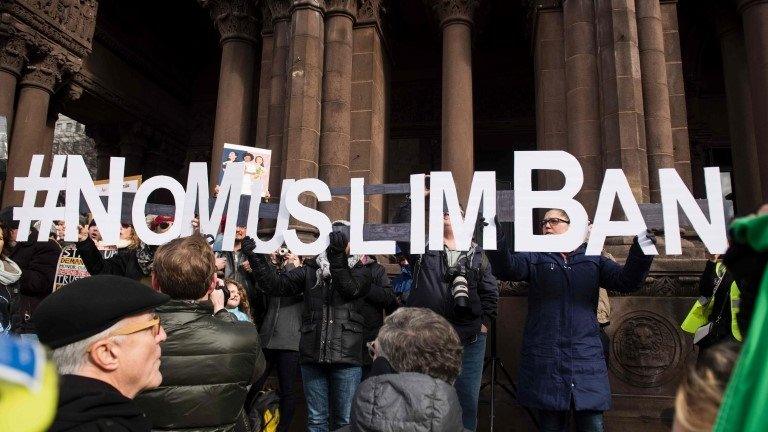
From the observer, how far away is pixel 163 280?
2412 mm

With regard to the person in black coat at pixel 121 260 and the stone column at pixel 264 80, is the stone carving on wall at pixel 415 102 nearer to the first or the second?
the stone column at pixel 264 80

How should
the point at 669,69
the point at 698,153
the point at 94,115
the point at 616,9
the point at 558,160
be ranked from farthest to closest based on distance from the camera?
the point at 94,115 < the point at 698,153 < the point at 669,69 < the point at 616,9 < the point at 558,160

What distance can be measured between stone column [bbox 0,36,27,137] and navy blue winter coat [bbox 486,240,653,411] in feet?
36.7

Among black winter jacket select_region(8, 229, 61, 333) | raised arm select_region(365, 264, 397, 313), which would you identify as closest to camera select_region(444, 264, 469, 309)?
raised arm select_region(365, 264, 397, 313)

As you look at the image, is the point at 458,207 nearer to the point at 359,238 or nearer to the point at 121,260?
the point at 359,238

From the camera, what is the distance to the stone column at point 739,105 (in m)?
10.7

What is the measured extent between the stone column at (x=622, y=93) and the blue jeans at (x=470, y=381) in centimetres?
431

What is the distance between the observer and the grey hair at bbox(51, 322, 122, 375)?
5.04 ft

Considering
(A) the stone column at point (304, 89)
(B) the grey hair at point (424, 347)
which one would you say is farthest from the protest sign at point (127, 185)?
(B) the grey hair at point (424, 347)

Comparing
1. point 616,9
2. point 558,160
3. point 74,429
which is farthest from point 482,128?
point 74,429

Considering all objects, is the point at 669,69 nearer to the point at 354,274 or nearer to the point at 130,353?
the point at 354,274

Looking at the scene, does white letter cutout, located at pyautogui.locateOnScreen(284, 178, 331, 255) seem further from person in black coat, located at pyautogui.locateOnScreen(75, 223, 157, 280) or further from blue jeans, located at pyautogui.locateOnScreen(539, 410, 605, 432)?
blue jeans, located at pyautogui.locateOnScreen(539, 410, 605, 432)

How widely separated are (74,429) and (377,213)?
8559 millimetres

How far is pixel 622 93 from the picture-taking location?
7902 millimetres
